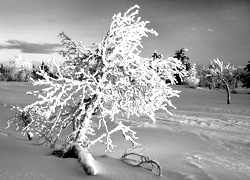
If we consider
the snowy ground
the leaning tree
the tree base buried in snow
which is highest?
the leaning tree

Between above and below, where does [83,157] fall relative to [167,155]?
above

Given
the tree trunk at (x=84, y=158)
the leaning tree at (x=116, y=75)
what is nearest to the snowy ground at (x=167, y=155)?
the tree trunk at (x=84, y=158)

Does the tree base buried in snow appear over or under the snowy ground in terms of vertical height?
over

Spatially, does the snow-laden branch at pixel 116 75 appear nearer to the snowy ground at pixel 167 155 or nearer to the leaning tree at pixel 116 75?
the leaning tree at pixel 116 75

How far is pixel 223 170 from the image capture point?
27.8 feet

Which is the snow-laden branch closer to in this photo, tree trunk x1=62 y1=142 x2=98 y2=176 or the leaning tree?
the leaning tree

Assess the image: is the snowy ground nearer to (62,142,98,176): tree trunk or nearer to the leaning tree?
(62,142,98,176): tree trunk

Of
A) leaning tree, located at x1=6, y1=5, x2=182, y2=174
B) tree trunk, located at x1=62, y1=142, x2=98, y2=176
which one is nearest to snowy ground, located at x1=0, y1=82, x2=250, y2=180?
tree trunk, located at x1=62, y1=142, x2=98, y2=176

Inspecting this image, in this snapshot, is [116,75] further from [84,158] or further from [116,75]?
[84,158]

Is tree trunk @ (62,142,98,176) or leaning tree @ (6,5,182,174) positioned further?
leaning tree @ (6,5,182,174)

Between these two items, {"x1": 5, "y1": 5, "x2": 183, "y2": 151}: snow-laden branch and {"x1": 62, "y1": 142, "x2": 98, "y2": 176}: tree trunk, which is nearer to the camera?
{"x1": 62, "y1": 142, "x2": 98, "y2": 176}: tree trunk

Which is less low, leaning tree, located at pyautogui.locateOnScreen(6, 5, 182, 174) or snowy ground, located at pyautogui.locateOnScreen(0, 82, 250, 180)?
leaning tree, located at pyautogui.locateOnScreen(6, 5, 182, 174)

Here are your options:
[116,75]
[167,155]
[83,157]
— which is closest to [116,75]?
[116,75]

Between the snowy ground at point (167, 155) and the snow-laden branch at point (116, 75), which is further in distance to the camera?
the snow-laden branch at point (116, 75)
